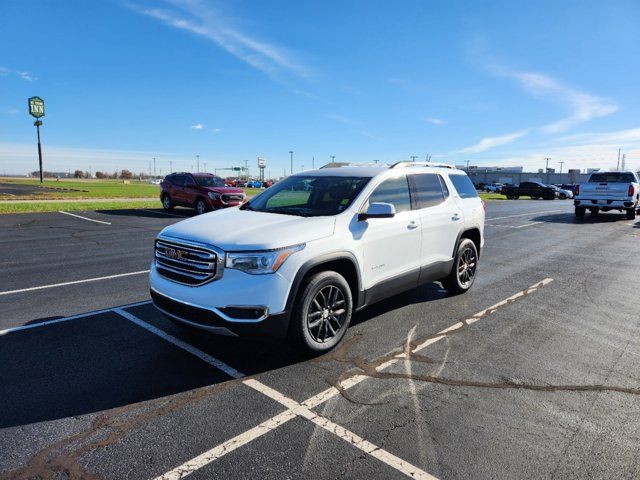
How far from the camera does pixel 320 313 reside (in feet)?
12.9

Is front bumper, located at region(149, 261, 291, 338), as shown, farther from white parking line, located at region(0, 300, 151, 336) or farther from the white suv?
white parking line, located at region(0, 300, 151, 336)

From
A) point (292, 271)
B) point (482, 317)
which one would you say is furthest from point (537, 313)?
point (292, 271)

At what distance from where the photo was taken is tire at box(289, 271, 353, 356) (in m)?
3.72

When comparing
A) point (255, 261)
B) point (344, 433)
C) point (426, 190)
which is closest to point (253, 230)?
point (255, 261)

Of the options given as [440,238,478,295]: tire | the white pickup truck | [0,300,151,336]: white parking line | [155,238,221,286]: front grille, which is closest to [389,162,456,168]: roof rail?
[440,238,478,295]: tire

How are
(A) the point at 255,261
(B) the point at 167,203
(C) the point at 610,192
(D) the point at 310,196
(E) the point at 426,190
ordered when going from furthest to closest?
(B) the point at 167,203, (C) the point at 610,192, (E) the point at 426,190, (D) the point at 310,196, (A) the point at 255,261

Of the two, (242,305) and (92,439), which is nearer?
(92,439)

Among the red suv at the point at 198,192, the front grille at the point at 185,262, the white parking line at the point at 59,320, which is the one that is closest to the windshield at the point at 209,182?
the red suv at the point at 198,192

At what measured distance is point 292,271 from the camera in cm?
358

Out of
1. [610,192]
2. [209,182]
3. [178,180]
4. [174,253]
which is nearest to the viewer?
[174,253]

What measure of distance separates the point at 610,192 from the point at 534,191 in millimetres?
28152

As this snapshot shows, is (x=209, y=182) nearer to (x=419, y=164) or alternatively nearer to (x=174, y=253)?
(x=419, y=164)

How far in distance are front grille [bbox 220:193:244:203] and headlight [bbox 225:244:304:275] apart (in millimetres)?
15220

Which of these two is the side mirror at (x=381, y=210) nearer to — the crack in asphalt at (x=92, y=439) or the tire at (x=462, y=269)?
the crack in asphalt at (x=92, y=439)
